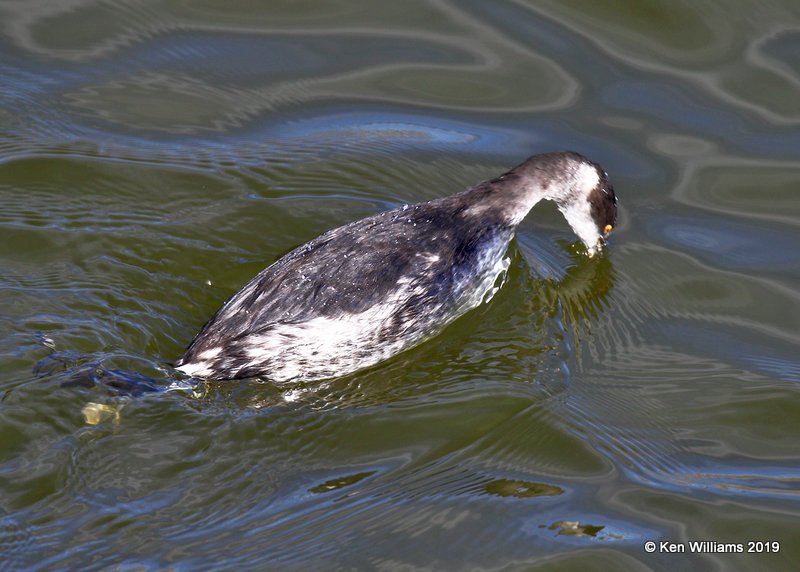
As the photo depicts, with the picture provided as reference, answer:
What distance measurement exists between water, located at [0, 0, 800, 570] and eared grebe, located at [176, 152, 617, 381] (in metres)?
0.16

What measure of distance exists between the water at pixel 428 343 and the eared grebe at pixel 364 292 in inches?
6.5

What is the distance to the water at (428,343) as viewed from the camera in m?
4.97

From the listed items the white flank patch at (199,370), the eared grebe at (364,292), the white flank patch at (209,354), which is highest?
the eared grebe at (364,292)

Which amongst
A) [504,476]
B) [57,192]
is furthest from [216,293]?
[504,476]

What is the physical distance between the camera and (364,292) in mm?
5930

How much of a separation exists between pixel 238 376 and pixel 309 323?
0.46 m

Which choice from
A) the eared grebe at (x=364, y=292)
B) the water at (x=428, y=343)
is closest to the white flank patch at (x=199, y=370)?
the eared grebe at (x=364, y=292)

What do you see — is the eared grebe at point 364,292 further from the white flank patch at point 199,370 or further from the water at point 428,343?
the water at point 428,343

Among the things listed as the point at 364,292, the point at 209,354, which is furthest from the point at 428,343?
the point at 209,354

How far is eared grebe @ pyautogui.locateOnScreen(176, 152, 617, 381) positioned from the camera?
577 cm

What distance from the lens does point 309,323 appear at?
5.80 metres

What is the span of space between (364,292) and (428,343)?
0.65m

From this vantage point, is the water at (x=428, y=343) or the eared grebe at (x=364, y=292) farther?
the eared grebe at (x=364, y=292)

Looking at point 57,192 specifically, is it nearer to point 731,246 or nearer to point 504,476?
point 504,476
